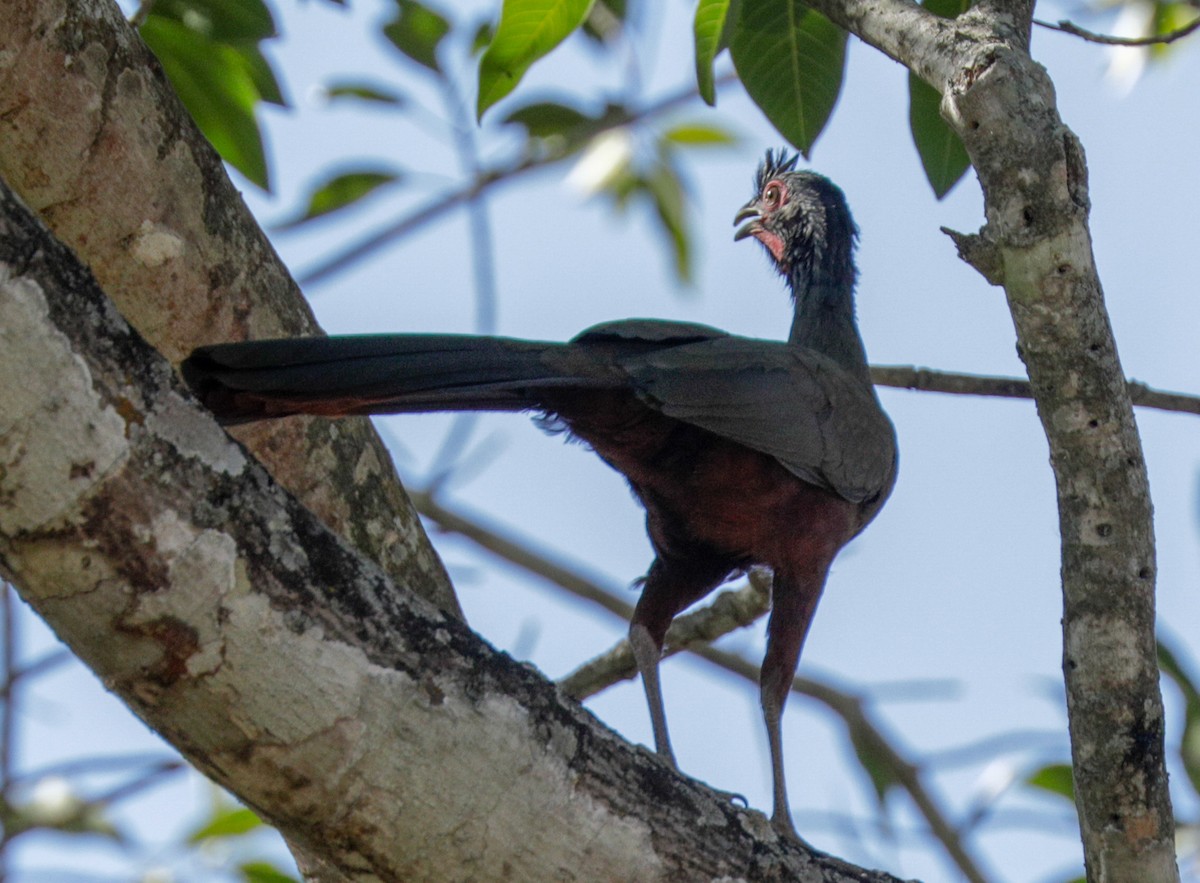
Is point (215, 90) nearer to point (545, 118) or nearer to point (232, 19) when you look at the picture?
point (232, 19)

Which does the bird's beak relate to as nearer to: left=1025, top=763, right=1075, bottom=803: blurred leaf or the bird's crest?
the bird's crest

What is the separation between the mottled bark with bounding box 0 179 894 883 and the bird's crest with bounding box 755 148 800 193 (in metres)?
3.88

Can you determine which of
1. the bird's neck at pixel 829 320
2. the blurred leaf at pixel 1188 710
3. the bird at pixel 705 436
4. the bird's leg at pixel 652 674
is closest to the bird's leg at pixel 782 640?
the bird at pixel 705 436

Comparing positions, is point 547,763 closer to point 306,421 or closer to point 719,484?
point 306,421

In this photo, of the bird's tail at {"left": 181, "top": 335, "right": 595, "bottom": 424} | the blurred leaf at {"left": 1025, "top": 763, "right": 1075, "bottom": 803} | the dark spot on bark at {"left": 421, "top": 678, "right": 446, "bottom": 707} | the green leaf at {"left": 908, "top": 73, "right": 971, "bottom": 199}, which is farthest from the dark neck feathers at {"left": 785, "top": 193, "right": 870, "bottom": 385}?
the dark spot on bark at {"left": 421, "top": 678, "right": 446, "bottom": 707}

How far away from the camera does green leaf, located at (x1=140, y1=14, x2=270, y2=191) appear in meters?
4.11

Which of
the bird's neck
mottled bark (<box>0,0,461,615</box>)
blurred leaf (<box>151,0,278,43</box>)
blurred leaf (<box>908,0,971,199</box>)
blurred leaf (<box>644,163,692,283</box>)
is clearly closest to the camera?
mottled bark (<box>0,0,461,615</box>)

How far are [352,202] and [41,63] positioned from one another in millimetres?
2672

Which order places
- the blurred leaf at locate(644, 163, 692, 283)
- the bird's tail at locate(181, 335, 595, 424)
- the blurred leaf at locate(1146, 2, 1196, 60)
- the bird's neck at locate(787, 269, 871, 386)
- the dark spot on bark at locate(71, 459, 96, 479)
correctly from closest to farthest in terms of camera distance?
the dark spot on bark at locate(71, 459, 96, 479) < the bird's tail at locate(181, 335, 595, 424) < the bird's neck at locate(787, 269, 871, 386) < the blurred leaf at locate(1146, 2, 1196, 60) < the blurred leaf at locate(644, 163, 692, 283)

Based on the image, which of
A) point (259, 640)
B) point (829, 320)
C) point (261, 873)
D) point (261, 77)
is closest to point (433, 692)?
point (259, 640)

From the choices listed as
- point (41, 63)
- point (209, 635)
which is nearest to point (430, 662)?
point (209, 635)

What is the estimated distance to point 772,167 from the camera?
19.7 feet

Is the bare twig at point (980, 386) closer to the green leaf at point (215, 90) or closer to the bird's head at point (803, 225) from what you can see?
the bird's head at point (803, 225)

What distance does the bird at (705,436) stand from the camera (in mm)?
3406
